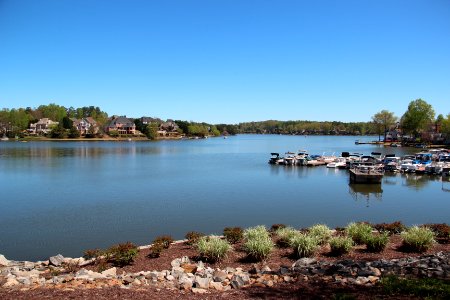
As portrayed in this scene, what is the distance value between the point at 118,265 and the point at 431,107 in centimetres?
12985

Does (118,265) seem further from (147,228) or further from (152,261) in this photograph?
(147,228)

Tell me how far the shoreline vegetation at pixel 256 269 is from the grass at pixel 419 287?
18 millimetres

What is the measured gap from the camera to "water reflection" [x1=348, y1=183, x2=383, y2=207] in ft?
105

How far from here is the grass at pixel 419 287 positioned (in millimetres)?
7370

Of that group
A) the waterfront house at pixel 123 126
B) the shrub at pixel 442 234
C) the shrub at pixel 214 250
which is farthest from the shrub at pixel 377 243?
the waterfront house at pixel 123 126

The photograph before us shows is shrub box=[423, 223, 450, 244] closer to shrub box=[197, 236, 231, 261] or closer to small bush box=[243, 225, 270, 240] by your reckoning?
small bush box=[243, 225, 270, 240]

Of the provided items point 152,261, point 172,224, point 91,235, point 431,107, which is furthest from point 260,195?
point 431,107

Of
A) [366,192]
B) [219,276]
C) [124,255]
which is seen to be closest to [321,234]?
[219,276]

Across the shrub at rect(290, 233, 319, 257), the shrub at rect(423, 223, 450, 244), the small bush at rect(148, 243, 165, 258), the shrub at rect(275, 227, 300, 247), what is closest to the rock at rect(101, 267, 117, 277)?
the small bush at rect(148, 243, 165, 258)

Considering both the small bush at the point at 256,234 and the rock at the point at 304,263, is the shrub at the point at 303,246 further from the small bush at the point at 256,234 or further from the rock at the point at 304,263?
the small bush at the point at 256,234

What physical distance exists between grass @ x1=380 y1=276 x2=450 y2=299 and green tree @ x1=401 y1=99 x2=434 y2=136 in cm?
12470

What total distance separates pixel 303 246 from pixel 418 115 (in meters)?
123

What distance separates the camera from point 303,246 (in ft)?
38.3

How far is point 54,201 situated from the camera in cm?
2838
